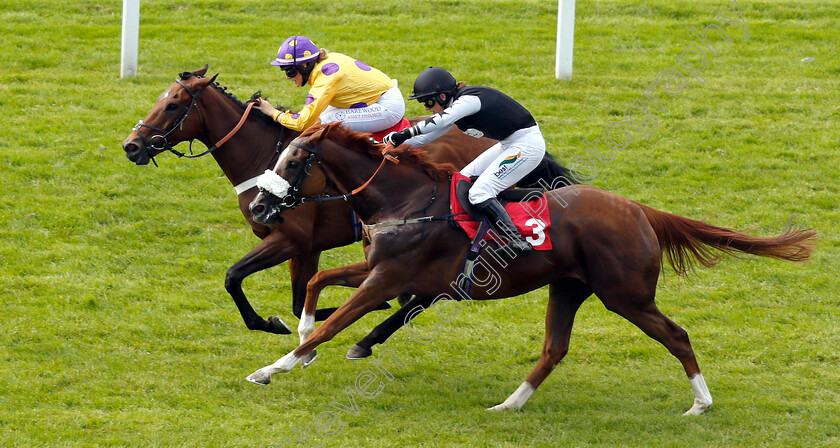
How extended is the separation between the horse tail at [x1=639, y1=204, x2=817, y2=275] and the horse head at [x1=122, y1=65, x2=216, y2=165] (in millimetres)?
3515

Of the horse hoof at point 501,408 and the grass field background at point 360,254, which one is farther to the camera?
the horse hoof at point 501,408

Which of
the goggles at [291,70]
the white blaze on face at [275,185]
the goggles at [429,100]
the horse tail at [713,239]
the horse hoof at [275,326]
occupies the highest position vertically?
the goggles at [291,70]

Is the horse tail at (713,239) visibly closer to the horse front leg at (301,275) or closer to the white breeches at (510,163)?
the white breeches at (510,163)

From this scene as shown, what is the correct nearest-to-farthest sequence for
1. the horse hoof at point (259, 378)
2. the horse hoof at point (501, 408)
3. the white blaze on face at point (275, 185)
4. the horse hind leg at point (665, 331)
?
the white blaze on face at point (275, 185) < the horse hoof at point (259, 378) < the horse hind leg at point (665, 331) < the horse hoof at point (501, 408)

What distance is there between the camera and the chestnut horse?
20.2 ft

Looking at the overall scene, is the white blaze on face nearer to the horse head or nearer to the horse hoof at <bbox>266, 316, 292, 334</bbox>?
the horse head

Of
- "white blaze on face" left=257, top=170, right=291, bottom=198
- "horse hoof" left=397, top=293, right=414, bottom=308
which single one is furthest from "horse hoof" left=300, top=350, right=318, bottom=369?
"white blaze on face" left=257, top=170, right=291, bottom=198

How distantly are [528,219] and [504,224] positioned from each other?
0.64 feet

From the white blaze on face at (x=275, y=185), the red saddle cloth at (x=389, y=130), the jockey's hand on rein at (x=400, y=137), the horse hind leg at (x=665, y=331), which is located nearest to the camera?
the white blaze on face at (x=275, y=185)

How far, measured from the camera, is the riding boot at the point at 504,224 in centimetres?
615

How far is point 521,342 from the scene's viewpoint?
26.2ft

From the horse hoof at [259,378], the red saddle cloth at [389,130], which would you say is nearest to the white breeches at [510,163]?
the red saddle cloth at [389,130]

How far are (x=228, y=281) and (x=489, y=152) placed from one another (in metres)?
2.19

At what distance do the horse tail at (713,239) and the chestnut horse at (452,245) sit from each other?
0.19m
